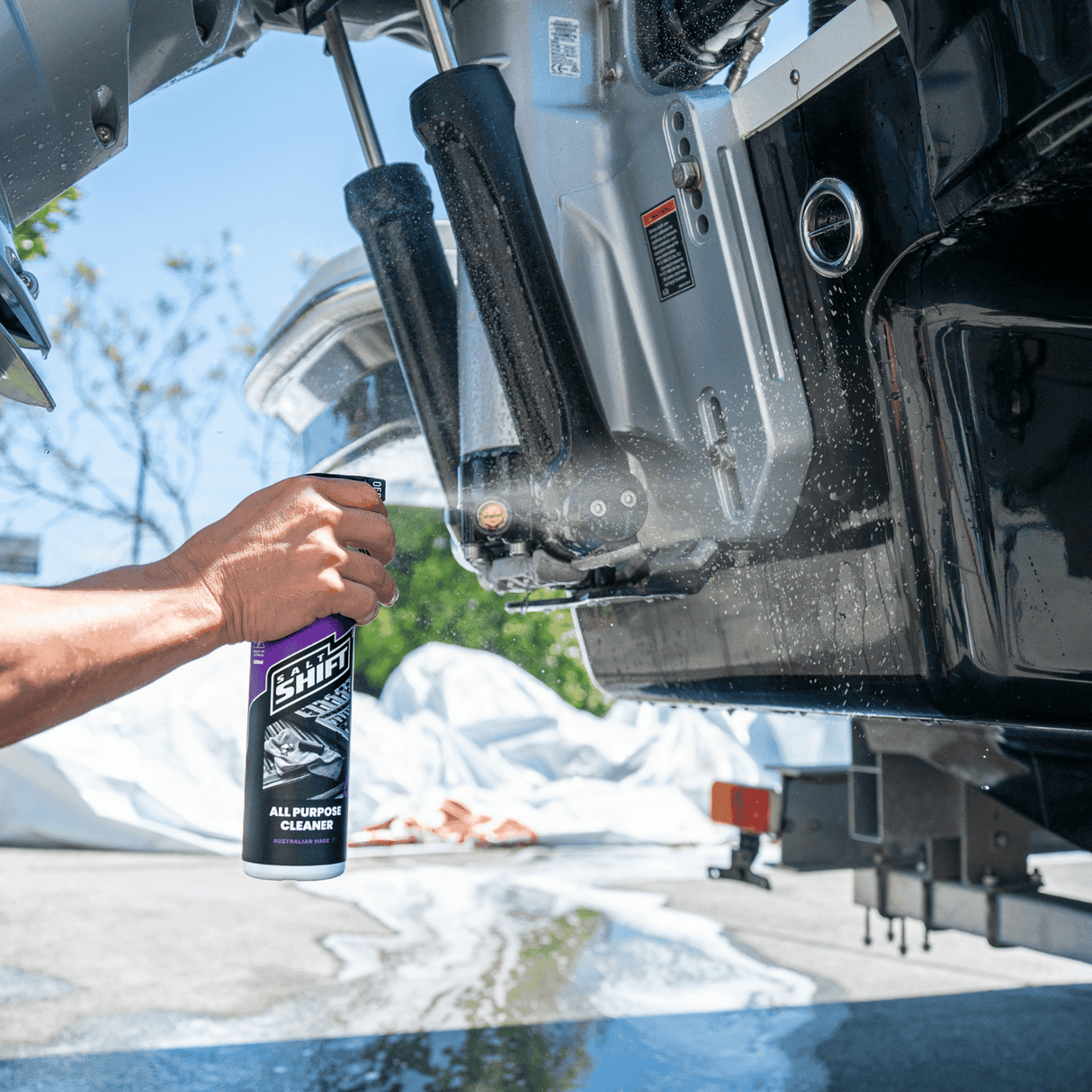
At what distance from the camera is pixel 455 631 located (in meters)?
4.75

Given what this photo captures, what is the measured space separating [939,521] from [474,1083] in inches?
53.4

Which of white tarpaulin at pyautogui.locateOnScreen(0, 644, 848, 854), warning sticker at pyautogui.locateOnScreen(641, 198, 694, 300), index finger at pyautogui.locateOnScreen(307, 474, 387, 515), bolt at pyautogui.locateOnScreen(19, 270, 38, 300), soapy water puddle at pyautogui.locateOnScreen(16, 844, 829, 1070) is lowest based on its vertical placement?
soapy water puddle at pyautogui.locateOnScreen(16, 844, 829, 1070)

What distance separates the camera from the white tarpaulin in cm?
435

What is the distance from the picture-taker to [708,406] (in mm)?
1300

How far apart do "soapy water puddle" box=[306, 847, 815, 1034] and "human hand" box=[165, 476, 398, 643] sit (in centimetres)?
138

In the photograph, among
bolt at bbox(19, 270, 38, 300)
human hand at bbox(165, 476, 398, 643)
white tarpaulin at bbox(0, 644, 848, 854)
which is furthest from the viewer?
white tarpaulin at bbox(0, 644, 848, 854)

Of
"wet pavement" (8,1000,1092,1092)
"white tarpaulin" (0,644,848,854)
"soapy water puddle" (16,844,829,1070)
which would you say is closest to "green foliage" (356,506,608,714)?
"white tarpaulin" (0,644,848,854)

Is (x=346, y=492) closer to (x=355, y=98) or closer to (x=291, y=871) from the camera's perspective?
(x=291, y=871)

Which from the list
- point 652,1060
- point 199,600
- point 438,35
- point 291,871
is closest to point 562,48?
point 438,35

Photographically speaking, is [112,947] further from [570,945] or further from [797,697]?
[797,697]

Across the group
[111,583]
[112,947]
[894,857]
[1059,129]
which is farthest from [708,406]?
[112,947]

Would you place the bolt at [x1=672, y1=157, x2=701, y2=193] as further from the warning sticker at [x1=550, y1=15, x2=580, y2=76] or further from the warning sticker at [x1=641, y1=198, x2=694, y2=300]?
the warning sticker at [x1=550, y1=15, x2=580, y2=76]

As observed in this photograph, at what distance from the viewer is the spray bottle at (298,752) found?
3.44 feet

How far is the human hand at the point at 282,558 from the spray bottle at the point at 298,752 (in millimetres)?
34
